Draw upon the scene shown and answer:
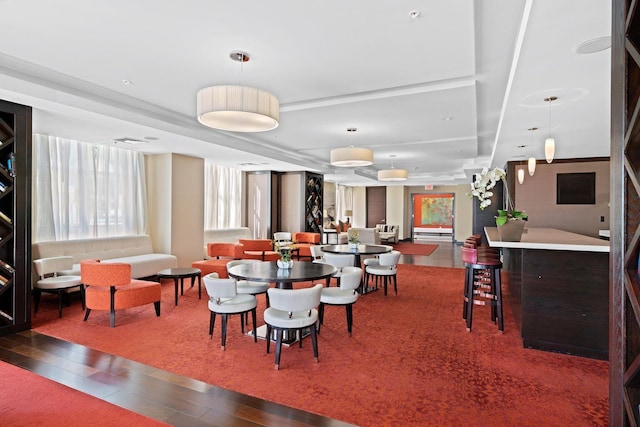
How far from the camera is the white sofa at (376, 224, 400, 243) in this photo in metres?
14.4

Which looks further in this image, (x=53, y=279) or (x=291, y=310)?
(x=53, y=279)

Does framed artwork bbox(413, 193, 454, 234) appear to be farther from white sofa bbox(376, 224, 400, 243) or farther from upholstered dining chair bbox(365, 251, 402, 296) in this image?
upholstered dining chair bbox(365, 251, 402, 296)

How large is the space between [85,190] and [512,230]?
702 cm

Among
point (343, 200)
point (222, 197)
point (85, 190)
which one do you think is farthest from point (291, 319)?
point (343, 200)

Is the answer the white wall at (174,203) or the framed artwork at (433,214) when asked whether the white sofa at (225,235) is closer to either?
the white wall at (174,203)

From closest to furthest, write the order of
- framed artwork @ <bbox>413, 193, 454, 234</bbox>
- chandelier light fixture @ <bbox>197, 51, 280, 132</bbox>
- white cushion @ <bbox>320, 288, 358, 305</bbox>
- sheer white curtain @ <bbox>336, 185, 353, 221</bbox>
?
chandelier light fixture @ <bbox>197, 51, 280, 132</bbox> → white cushion @ <bbox>320, 288, 358, 305</bbox> → sheer white curtain @ <bbox>336, 185, 353, 221</bbox> → framed artwork @ <bbox>413, 193, 454, 234</bbox>

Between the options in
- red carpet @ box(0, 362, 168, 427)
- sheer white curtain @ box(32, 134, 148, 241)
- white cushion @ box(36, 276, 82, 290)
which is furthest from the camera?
sheer white curtain @ box(32, 134, 148, 241)

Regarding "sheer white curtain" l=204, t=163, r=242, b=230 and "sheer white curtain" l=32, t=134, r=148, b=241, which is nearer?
"sheer white curtain" l=32, t=134, r=148, b=241

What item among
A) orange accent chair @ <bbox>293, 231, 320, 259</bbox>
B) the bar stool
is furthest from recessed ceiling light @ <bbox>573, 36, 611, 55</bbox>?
orange accent chair @ <bbox>293, 231, 320, 259</bbox>

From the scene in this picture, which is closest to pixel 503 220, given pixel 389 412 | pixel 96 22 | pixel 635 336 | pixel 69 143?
pixel 389 412

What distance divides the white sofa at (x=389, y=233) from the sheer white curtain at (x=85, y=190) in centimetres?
942

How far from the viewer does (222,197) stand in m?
9.83

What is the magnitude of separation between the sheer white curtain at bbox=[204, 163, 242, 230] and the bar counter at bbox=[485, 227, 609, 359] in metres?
7.43

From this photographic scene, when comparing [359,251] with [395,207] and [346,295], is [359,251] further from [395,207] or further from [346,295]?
[395,207]
